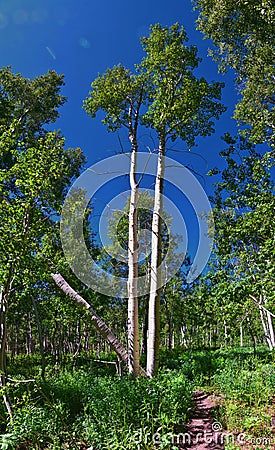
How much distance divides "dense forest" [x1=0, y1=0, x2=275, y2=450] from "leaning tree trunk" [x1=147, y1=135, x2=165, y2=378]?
3cm

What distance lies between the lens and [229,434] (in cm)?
502

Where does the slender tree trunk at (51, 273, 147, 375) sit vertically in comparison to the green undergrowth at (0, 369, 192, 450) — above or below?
above

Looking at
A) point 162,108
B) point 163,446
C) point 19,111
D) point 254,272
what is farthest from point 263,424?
point 19,111

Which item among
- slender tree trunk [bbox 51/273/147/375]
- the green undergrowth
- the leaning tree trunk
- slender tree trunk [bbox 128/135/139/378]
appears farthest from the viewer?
the leaning tree trunk

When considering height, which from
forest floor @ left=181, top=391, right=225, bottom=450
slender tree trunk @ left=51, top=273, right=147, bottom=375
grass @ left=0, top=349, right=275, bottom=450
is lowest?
forest floor @ left=181, top=391, right=225, bottom=450

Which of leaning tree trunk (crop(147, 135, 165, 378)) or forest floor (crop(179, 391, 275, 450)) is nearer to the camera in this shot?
forest floor (crop(179, 391, 275, 450))

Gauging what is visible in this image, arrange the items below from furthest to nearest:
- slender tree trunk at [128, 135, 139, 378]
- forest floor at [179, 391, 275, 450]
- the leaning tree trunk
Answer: the leaning tree trunk < slender tree trunk at [128, 135, 139, 378] < forest floor at [179, 391, 275, 450]

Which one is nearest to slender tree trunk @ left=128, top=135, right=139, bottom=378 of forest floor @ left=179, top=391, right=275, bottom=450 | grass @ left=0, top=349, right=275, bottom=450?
grass @ left=0, top=349, right=275, bottom=450

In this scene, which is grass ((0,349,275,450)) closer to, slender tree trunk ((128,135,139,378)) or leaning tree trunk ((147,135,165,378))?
slender tree trunk ((128,135,139,378))

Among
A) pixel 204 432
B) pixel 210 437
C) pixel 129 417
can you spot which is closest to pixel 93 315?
pixel 129 417

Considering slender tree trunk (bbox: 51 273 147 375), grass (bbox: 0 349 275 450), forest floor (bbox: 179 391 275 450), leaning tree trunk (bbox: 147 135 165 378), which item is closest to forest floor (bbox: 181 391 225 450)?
forest floor (bbox: 179 391 275 450)

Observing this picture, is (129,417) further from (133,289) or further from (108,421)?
(133,289)

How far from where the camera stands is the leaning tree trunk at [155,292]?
320 inches

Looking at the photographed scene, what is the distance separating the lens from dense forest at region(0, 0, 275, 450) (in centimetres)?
482
